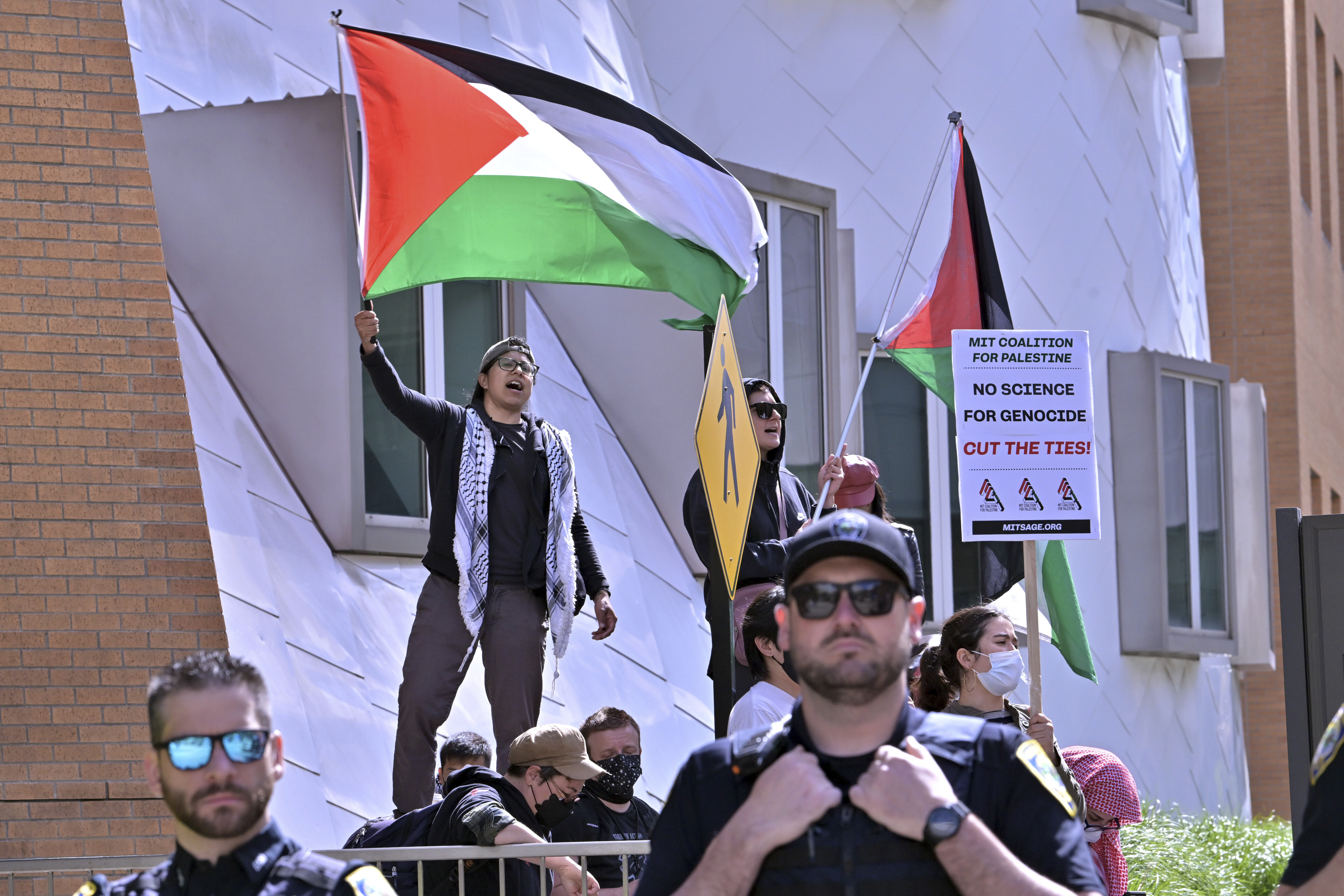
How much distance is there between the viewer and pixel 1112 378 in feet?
50.6

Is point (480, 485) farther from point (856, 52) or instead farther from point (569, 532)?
point (856, 52)

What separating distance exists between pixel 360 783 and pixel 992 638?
359cm

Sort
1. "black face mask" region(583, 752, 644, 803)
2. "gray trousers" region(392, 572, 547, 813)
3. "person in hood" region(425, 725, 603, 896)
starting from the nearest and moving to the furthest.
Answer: "person in hood" region(425, 725, 603, 896), "black face mask" region(583, 752, 644, 803), "gray trousers" region(392, 572, 547, 813)

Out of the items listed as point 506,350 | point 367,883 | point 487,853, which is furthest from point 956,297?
point 367,883

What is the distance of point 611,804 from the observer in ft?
22.4

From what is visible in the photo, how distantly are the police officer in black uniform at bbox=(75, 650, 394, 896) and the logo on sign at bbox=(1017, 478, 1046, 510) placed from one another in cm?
501

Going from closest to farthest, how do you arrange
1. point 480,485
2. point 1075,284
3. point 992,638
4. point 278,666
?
point 992,638 → point 480,485 → point 278,666 → point 1075,284

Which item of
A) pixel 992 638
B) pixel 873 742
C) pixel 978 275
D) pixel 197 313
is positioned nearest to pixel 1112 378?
pixel 978 275

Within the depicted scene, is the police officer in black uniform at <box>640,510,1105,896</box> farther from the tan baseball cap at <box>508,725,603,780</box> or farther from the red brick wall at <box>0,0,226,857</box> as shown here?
the red brick wall at <box>0,0,226,857</box>

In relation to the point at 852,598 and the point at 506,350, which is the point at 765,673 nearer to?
the point at 506,350

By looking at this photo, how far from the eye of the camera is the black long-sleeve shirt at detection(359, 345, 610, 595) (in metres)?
7.25

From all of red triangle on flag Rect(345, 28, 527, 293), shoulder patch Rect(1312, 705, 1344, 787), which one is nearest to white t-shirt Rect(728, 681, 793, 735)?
red triangle on flag Rect(345, 28, 527, 293)

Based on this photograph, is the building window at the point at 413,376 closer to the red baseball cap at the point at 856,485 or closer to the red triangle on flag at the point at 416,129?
the red triangle on flag at the point at 416,129

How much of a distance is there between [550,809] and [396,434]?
3.98 m
